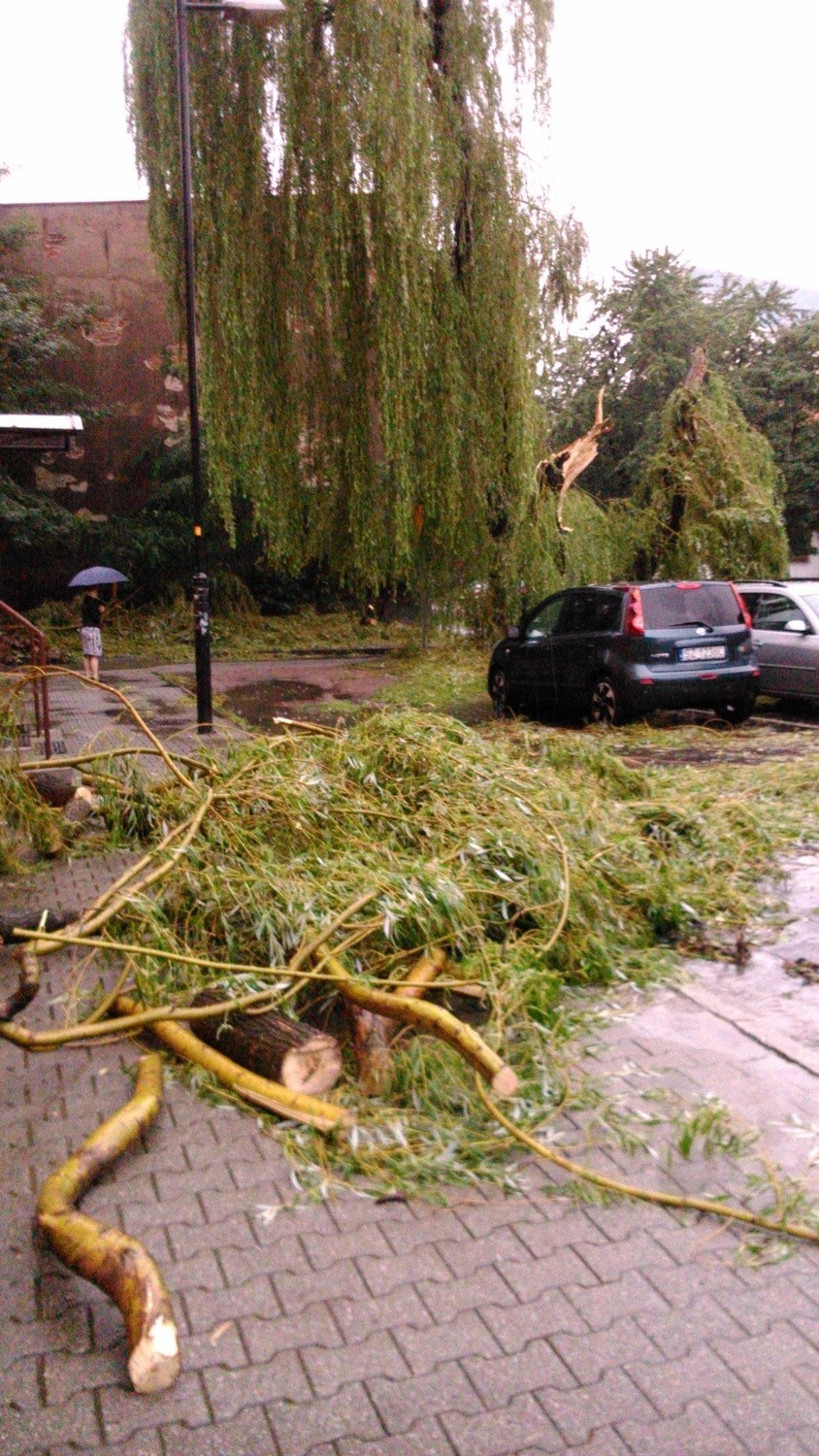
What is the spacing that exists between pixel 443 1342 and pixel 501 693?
1247cm

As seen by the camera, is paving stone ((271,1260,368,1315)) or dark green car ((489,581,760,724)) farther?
dark green car ((489,581,760,724))

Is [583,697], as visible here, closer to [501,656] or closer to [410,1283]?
[501,656]

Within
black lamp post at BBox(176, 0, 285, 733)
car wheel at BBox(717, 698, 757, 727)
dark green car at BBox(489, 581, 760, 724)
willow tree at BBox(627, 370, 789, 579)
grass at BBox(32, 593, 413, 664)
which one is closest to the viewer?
black lamp post at BBox(176, 0, 285, 733)

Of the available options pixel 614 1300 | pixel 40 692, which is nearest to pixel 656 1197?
pixel 614 1300

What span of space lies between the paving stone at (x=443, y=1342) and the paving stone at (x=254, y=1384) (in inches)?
10.3

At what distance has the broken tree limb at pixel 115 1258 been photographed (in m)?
2.77

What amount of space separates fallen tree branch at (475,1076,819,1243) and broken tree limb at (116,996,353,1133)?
523mm

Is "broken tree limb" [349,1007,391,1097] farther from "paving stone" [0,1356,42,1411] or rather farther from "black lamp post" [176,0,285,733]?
"black lamp post" [176,0,285,733]

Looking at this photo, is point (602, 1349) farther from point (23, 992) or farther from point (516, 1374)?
point (23, 992)

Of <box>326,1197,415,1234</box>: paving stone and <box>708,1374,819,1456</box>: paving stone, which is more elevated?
<box>708,1374,819,1456</box>: paving stone

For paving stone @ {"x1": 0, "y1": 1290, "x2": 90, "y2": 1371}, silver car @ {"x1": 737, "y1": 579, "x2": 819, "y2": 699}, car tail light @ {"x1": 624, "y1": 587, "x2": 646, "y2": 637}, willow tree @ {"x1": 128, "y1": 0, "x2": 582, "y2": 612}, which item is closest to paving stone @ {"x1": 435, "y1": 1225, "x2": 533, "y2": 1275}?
paving stone @ {"x1": 0, "y1": 1290, "x2": 90, "y2": 1371}

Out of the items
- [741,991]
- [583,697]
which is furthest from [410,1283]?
[583,697]

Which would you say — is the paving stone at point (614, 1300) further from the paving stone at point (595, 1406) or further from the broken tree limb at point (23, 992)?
the broken tree limb at point (23, 992)

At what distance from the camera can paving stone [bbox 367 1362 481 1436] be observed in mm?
2668
